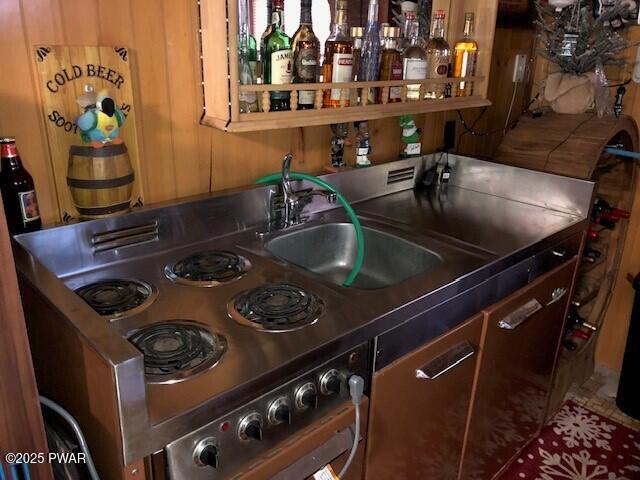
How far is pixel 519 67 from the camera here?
2254mm

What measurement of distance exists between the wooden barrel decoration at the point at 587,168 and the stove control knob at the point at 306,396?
121 centimetres

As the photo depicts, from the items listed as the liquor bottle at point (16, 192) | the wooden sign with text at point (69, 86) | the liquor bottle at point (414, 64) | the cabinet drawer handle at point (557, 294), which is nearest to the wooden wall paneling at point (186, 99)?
the wooden sign with text at point (69, 86)

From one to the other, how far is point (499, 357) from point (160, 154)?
1037 mm

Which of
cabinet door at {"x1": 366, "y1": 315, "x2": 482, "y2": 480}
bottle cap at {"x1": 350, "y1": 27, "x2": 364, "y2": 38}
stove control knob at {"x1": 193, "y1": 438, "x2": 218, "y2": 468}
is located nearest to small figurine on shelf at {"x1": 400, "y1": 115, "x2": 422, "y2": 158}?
bottle cap at {"x1": 350, "y1": 27, "x2": 364, "y2": 38}

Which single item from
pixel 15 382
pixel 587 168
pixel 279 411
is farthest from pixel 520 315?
pixel 15 382

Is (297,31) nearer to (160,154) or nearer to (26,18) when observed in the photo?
(160,154)

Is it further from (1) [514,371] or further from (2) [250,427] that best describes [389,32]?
(2) [250,427]

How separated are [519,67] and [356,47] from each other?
3.51 feet

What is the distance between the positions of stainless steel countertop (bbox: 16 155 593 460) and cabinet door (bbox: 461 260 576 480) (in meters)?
0.15

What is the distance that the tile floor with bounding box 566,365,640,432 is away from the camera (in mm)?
2156

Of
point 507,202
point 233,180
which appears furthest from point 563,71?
point 233,180

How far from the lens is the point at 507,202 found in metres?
1.80

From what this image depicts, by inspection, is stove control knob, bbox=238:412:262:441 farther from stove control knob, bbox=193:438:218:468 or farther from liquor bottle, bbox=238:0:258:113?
liquor bottle, bbox=238:0:258:113

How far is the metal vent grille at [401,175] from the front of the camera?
1.83 meters
